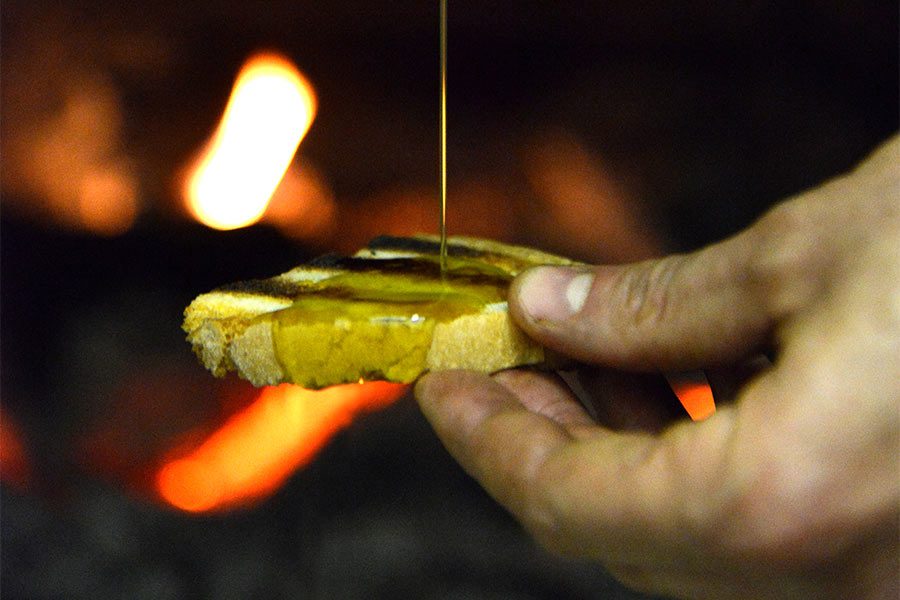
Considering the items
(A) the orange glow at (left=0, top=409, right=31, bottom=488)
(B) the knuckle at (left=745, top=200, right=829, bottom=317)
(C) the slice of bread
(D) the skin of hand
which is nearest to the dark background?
(A) the orange glow at (left=0, top=409, right=31, bottom=488)

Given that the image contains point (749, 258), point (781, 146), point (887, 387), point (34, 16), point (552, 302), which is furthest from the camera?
point (781, 146)

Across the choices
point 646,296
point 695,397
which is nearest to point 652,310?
point 646,296

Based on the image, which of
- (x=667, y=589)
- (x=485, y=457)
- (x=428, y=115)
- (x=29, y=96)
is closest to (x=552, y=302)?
(x=485, y=457)

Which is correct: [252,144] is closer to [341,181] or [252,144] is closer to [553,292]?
[341,181]

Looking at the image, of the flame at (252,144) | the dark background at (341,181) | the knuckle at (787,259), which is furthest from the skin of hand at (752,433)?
the flame at (252,144)

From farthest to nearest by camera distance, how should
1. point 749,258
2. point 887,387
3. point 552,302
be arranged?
point 552,302 < point 749,258 < point 887,387

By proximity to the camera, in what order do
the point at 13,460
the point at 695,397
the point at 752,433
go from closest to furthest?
the point at 752,433
the point at 13,460
the point at 695,397

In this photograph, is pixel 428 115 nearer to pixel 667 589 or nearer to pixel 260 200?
pixel 260 200
